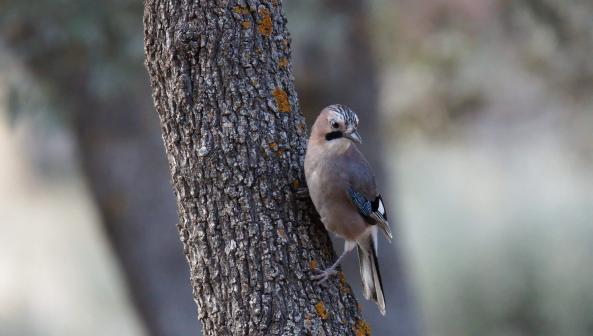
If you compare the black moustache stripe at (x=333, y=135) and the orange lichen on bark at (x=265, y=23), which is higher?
the orange lichen on bark at (x=265, y=23)

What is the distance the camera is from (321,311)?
168 inches

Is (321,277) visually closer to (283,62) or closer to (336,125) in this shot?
(336,125)

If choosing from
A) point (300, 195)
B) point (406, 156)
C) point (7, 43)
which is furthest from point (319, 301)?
point (406, 156)

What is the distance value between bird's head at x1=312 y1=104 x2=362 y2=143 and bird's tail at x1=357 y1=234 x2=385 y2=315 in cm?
62

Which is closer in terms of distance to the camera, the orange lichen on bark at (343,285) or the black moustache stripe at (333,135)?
the orange lichen on bark at (343,285)

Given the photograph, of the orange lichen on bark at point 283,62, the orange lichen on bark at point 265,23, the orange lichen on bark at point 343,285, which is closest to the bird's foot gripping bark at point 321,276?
the orange lichen on bark at point 343,285

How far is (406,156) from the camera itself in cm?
1727

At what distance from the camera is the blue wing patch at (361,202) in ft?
16.2

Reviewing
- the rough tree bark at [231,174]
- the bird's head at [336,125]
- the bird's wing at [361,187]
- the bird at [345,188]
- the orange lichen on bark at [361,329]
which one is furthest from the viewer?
the bird's wing at [361,187]

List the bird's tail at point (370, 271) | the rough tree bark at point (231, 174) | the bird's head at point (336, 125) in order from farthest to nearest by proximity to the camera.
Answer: the bird's tail at point (370, 271)
the bird's head at point (336, 125)
the rough tree bark at point (231, 174)

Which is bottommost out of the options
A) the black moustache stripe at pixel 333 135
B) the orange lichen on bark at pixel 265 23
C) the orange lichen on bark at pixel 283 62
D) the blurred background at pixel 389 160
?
the blurred background at pixel 389 160

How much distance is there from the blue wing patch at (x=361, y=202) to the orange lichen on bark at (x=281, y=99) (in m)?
0.71

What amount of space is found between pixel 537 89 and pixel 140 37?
21.0 feet

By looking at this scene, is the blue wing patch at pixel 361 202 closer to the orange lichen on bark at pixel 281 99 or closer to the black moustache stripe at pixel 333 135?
the black moustache stripe at pixel 333 135
